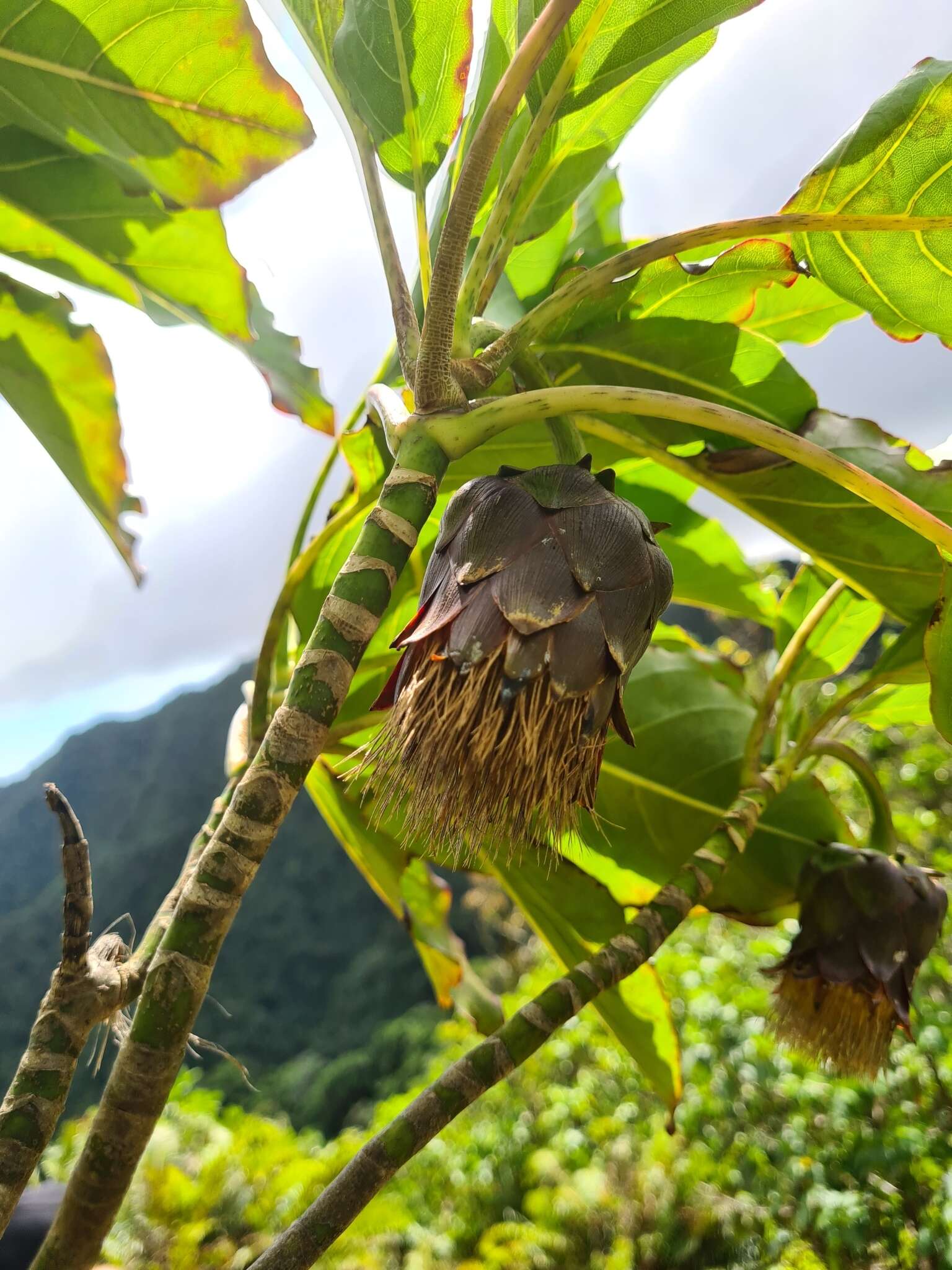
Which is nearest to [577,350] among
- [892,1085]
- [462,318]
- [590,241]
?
[462,318]

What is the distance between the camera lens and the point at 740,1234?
212 centimetres

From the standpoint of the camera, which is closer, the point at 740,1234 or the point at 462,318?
the point at 462,318

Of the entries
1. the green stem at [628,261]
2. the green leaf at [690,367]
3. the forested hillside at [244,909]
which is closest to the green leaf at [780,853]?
the green leaf at [690,367]

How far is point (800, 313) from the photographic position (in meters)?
0.60

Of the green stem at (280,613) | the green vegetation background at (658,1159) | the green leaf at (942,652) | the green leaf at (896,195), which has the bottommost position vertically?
the green vegetation background at (658,1159)

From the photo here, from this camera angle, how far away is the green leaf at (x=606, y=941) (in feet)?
1.86

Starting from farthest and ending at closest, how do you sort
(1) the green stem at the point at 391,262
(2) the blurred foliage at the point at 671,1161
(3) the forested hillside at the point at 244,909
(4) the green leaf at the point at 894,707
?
1. (3) the forested hillside at the point at 244,909
2. (2) the blurred foliage at the point at 671,1161
3. (4) the green leaf at the point at 894,707
4. (1) the green stem at the point at 391,262

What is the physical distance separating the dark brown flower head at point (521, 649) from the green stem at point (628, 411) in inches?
0.9

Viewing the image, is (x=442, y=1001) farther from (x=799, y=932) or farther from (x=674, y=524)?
(x=674, y=524)

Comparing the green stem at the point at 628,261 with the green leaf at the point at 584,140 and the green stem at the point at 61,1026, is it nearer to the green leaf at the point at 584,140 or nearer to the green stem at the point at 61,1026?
the green leaf at the point at 584,140

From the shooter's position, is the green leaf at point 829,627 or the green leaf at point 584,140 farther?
the green leaf at point 829,627

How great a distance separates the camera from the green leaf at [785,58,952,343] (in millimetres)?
390

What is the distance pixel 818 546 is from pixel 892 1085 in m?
1.95

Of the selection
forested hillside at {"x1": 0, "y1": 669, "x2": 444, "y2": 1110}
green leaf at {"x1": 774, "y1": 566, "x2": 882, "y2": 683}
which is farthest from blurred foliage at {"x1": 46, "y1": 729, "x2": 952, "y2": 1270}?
forested hillside at {"x1": 0, "y1": 669, "x2": 444, "y2": 1110}
